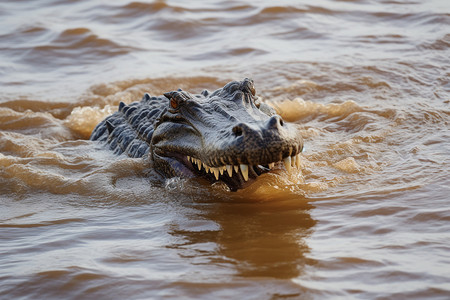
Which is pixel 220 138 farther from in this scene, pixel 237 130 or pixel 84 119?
pixel 84 119

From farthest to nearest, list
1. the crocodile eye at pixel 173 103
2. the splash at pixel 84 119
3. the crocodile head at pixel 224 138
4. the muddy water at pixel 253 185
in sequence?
the splash at pixel 84 119
the crocodile eye at pixel 173 103
the crocodile head at pixel 224 138
the muddy water at pixel 253 185

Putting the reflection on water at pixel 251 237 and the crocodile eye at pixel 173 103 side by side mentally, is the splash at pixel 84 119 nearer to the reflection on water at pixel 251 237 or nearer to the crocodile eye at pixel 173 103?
the crocodile eye at pixel 173 103

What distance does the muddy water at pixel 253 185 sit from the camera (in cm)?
296

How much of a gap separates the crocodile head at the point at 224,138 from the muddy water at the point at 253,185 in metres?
0.18

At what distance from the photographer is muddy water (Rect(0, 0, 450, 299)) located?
9.70 feet

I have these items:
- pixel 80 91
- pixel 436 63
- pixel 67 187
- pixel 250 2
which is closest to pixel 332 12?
pixel 250 2

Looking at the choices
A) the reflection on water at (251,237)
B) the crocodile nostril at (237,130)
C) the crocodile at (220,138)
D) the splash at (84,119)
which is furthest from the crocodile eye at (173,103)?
the splash at (84,119)

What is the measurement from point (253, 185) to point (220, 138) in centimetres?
56

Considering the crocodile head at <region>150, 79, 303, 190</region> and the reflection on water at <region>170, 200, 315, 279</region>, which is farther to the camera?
the crocodile head at <region>150, 79, 303, 190</region>

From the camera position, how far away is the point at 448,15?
9.76 meters

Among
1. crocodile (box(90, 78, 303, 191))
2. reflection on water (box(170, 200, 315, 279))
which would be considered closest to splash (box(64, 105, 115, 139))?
crocodile (box(90, 78, 303, 191))

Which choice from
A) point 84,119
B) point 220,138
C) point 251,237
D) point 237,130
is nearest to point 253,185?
point 220,138

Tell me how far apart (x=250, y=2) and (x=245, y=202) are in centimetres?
890

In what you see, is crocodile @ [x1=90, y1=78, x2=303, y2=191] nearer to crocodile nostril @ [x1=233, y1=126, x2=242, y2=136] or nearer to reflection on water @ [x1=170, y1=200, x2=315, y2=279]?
crocodile nostril @ [x1=233, y1=126, x2=242, y2=136]
